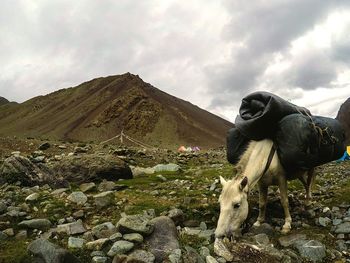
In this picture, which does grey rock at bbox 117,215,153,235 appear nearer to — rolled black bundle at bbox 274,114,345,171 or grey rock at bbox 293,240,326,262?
grey rock at bbox 293,240,326,262

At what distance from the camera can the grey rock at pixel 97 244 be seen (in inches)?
320

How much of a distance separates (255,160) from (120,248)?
407 centimetres

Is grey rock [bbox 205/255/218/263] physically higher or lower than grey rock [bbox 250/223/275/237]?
lower

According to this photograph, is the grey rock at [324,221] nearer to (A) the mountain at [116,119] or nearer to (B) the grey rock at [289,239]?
(B) the grey rock at [289,239]

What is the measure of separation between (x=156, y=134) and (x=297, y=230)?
4146 inches

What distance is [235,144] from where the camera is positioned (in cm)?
1166

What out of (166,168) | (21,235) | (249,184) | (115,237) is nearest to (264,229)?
(249,184)

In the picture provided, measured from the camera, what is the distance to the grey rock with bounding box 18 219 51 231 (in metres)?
9.56

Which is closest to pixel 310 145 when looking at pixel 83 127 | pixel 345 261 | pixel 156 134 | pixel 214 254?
pixel 345 261

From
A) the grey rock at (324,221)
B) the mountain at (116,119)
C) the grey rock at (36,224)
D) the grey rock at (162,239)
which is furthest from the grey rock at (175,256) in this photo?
the mountain at (116,119)

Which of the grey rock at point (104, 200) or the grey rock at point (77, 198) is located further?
the grey rock at point (77, 198)

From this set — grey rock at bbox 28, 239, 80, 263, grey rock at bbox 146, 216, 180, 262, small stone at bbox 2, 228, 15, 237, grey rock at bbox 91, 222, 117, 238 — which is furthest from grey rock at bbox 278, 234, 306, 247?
small stone at bbox 2, 228, 15, 237

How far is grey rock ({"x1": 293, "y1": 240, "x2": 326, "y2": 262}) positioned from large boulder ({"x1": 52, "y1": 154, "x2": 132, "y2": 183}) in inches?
366

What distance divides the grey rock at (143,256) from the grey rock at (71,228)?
1879mm
